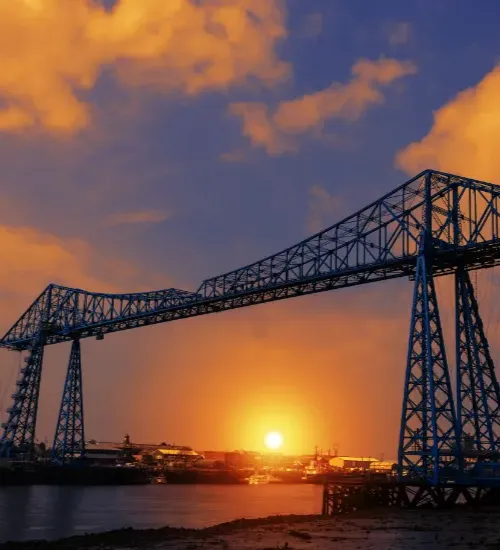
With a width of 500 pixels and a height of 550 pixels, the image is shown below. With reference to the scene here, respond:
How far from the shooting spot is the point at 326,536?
27.2m

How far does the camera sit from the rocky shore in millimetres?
24656

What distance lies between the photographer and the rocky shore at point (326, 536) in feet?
80.9

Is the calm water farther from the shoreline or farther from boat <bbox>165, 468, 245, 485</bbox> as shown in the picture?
boat <bbox>165, 468, 245, 485</bbox>

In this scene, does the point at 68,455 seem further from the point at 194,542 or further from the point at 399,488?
the point at 194,542

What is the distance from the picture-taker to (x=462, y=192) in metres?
44.8

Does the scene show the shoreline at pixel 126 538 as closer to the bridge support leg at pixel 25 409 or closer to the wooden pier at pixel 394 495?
the wooden pier at pixel 394 495

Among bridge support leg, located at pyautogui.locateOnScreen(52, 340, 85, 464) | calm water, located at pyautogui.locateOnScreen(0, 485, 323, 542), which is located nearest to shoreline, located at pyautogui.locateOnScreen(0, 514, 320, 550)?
calm water, located at pyautogui.locateOnScreen(0, 485, 323, 542)

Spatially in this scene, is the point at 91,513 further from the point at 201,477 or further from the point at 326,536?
the point at 201,477

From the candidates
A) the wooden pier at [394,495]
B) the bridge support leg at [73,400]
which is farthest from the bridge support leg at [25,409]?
the wooden pier at [394,495]

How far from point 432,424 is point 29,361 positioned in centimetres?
5940

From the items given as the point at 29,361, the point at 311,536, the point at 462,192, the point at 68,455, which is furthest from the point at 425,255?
the point at 68,455

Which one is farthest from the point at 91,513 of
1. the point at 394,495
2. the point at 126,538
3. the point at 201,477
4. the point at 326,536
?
the point at 201,477

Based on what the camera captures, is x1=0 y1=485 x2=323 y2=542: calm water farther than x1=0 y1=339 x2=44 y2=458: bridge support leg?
No

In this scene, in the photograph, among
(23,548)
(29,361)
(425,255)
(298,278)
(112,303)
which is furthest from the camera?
(29,361)
